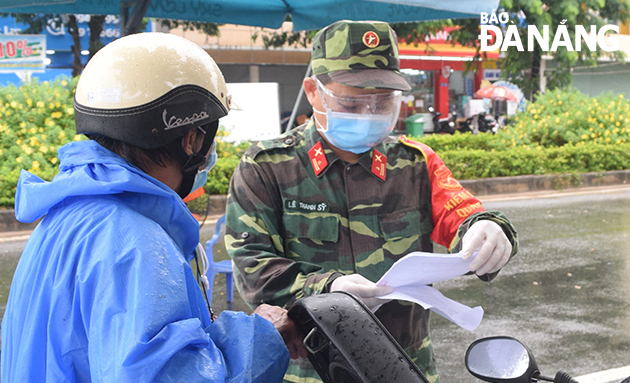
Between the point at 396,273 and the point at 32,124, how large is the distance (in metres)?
8.97

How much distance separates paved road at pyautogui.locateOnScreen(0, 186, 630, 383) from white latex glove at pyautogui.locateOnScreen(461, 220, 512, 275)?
243cm

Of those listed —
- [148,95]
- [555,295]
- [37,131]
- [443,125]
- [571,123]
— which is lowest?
[443,125]

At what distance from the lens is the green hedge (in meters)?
8.91

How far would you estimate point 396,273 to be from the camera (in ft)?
4.91

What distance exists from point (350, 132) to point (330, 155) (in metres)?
0.11

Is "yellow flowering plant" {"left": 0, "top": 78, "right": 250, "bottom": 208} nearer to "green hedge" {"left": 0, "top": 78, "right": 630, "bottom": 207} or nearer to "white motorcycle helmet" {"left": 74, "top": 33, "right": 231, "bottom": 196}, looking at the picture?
"green hedge" {"left": 0, "top": 78, "right": 630, "bottom": 207}

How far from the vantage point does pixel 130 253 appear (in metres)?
1.01

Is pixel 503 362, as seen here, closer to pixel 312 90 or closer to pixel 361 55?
pixel 361 55

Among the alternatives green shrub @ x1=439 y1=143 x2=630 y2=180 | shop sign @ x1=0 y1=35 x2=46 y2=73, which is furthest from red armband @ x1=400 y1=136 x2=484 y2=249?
shop sign @ x1=0 y1=35 x2=46 y2=73

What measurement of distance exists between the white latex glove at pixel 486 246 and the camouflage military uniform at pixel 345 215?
78mm

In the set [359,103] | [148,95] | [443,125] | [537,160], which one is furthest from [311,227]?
[443,125]

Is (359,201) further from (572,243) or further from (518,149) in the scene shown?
(518,149)

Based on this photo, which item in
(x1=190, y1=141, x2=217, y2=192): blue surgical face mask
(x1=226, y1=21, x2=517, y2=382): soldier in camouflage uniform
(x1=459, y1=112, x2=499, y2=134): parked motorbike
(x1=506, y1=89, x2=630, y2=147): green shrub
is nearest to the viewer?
(x1=190, y1=141, x2=217, y2=192): blue surgical face mask

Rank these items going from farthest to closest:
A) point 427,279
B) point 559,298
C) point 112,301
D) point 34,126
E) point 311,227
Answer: point 34,126, point 559,298, point 311,227, point 427,279, point 112,301
